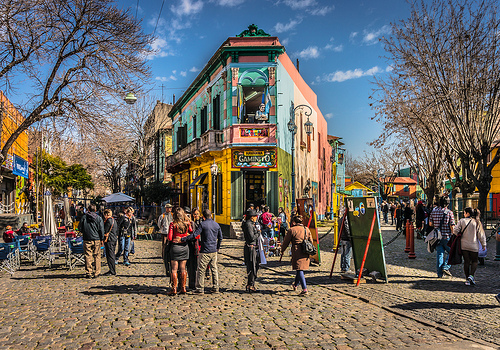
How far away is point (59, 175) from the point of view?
40.2 m

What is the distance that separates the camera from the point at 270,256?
14461 mm

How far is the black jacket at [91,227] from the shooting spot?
34.5 feet

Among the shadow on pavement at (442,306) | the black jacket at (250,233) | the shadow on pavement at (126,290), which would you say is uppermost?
the black jacket at (250,233)

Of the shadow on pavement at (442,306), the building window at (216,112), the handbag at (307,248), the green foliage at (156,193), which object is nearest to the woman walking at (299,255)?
the handbag at (307,248)

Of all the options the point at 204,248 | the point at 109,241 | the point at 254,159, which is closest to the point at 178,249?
the point at 204,248

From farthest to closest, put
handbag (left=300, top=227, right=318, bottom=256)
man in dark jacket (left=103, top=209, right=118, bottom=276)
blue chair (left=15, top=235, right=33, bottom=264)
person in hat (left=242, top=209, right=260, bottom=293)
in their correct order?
blue chair (left=15, top=235, right=33, bottom=264), man in dark jacket (left=103, top=209, right=118, bottom=276), person in hat (left=242, top=209, right=260, bottom=293), handbag (left=300, top=227, right=318, bottom=256)

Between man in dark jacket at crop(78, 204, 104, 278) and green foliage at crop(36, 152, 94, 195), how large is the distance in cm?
3077

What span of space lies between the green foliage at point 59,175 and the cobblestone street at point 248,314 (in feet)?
100

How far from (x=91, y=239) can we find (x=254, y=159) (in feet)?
39.9

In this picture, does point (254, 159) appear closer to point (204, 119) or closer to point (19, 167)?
point (204, 119)

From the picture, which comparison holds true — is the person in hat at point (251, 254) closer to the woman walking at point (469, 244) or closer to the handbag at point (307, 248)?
the handbag at point (307, 248)

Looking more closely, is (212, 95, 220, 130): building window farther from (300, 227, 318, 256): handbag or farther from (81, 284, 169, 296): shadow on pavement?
(300, 227, 318, 256): handbag

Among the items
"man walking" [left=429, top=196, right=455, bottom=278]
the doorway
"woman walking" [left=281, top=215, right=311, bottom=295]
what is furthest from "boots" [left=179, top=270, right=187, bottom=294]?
the doorway

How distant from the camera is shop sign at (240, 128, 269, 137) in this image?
71.4 ft
